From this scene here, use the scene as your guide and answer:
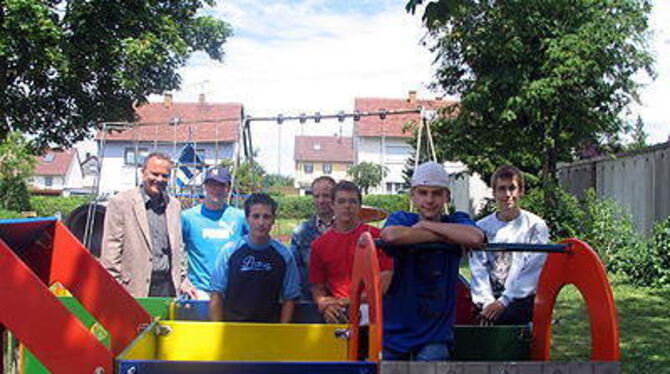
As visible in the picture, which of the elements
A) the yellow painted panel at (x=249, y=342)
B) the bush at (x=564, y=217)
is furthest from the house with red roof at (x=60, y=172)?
the yellow painted panel at (x=249, y=342)

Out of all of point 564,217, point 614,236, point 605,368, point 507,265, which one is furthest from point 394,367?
point 564,217

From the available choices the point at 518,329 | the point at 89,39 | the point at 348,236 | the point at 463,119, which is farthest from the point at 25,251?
the point at 89,39

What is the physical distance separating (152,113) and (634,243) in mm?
50804

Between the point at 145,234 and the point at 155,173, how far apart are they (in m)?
0.47

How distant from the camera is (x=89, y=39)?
20594mm

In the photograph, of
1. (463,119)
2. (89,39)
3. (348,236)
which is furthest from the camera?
(89,39)

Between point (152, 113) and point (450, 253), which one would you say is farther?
point (152, 113)

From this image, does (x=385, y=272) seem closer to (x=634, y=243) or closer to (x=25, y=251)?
(x=25, y=251)

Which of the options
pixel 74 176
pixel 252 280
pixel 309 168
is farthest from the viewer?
pixel 74 176

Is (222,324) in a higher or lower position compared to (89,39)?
lower

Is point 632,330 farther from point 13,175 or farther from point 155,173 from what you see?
point 13,175

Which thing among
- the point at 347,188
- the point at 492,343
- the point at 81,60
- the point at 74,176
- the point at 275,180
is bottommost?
the point at 492,343

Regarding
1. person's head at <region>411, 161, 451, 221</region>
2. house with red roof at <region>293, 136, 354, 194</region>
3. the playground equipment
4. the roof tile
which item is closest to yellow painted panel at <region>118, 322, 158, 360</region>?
the playground equipment

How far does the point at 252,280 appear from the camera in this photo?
4.60 meters
